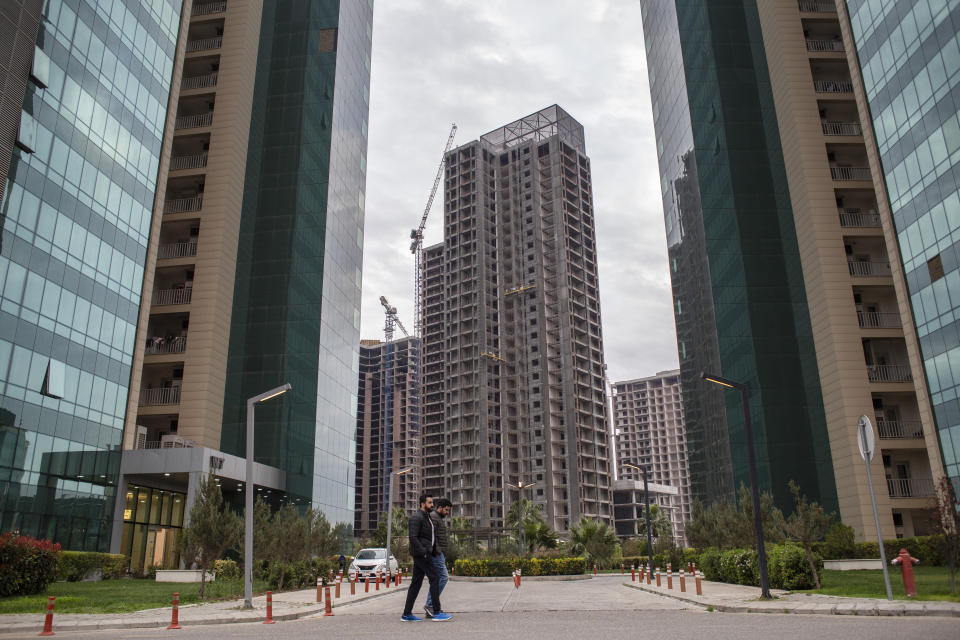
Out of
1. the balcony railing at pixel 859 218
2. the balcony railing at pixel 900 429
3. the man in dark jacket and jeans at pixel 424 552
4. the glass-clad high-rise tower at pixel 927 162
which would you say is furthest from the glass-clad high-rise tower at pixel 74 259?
the balcony railing at pixel 859 218

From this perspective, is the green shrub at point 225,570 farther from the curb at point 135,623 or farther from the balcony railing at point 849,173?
the balcony railing at point 849,173

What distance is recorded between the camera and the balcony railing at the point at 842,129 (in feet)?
160

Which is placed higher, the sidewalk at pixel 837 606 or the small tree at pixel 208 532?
the small tree at pixel 208 532

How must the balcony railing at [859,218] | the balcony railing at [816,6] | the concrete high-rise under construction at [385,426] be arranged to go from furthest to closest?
the concrete high-rise under construction at [385,426] < the balcony railing at [816,6] < the balcony railing at [859,218]

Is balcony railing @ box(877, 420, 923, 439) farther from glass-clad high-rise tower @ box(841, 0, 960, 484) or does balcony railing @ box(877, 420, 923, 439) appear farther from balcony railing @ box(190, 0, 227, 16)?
balcony railing @ box(190, 0, 227, 16)

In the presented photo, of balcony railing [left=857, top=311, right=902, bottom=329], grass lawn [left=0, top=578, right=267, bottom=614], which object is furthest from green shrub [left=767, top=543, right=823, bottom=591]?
balcony railing [left=857, top=311, right=902, bottom=329]

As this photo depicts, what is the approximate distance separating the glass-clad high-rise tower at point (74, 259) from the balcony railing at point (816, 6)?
46.4m

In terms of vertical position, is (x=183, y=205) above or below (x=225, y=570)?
above

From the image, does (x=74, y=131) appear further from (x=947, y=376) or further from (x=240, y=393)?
(x=947, y=376)

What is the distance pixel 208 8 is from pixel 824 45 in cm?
4825

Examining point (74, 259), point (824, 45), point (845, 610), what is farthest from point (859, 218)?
point (74, 259)

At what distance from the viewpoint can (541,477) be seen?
385 feet

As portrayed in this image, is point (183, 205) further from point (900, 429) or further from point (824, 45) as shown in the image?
point (900, 429)

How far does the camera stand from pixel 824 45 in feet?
169
